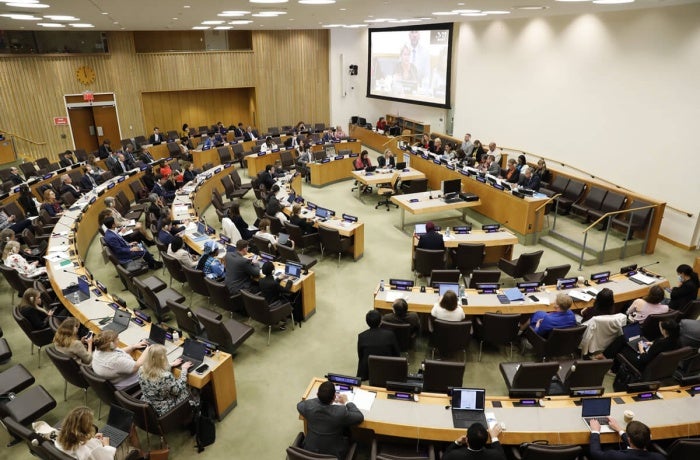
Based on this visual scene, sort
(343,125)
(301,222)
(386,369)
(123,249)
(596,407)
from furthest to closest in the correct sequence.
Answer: (343,125) → (301,222) → (123,249) → (386,369) → (596,407)

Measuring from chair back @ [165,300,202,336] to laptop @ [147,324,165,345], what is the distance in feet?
2.13

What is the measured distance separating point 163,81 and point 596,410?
19.4m

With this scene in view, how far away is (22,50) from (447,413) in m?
19.3

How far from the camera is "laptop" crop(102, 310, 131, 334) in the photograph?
6074 mm

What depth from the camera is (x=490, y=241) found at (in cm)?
914

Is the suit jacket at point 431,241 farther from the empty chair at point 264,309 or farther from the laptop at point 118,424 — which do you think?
the laptop at point 118,424

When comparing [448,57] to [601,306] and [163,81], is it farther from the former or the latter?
[601,306]

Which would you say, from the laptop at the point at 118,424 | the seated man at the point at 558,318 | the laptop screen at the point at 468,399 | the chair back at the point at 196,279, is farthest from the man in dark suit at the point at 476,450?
the chair back at the point at 196,279

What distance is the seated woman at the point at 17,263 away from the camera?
772 cm

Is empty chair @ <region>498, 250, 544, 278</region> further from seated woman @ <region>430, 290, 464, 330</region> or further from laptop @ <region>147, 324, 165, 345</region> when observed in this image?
laptop @ <region>147, 324, 165, 345</region>

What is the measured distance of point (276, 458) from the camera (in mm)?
5199

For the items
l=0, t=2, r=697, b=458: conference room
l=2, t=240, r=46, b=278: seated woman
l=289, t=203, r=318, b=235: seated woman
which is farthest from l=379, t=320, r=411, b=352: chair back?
l=2, t=240, r=46, b=278: seated woman

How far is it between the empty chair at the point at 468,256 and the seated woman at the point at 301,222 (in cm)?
305

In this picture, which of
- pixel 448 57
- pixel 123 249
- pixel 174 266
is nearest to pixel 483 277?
pixel 174 266
